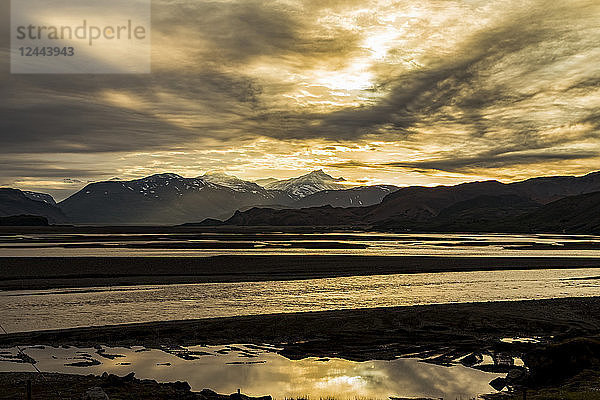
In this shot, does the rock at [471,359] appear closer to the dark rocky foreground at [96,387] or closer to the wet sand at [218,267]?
the dark rocky foreground at [96,387]

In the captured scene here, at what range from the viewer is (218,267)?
70.9 metres

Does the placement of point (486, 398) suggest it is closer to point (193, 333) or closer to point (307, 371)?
point (307, 371)

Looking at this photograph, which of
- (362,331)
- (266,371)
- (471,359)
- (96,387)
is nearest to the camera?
(96,387)

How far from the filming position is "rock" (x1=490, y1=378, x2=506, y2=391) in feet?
75.4

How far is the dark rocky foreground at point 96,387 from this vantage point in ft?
66.2

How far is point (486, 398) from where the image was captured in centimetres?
2136

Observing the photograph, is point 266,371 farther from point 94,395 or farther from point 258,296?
point 258,296

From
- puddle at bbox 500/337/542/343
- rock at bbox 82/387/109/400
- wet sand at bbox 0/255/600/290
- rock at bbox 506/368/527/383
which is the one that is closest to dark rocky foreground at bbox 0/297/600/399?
rock at bbox 506/368/527/383


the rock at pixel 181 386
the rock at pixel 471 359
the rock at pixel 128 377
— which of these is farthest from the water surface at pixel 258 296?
the rock at pixel 181 386

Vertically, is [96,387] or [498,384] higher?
[96,387]

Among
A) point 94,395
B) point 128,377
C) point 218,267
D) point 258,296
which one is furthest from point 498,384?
point 218,267

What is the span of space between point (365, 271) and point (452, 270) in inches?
502

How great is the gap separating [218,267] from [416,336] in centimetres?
4360

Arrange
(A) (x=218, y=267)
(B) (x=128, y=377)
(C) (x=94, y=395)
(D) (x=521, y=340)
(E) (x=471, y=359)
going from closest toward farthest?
(C) (x=94, y=395)
(B) (x=128, y=377)
(E) (x=471, y=359)
(D) (x=521, y=340)
(A) (x=218, y=267)
